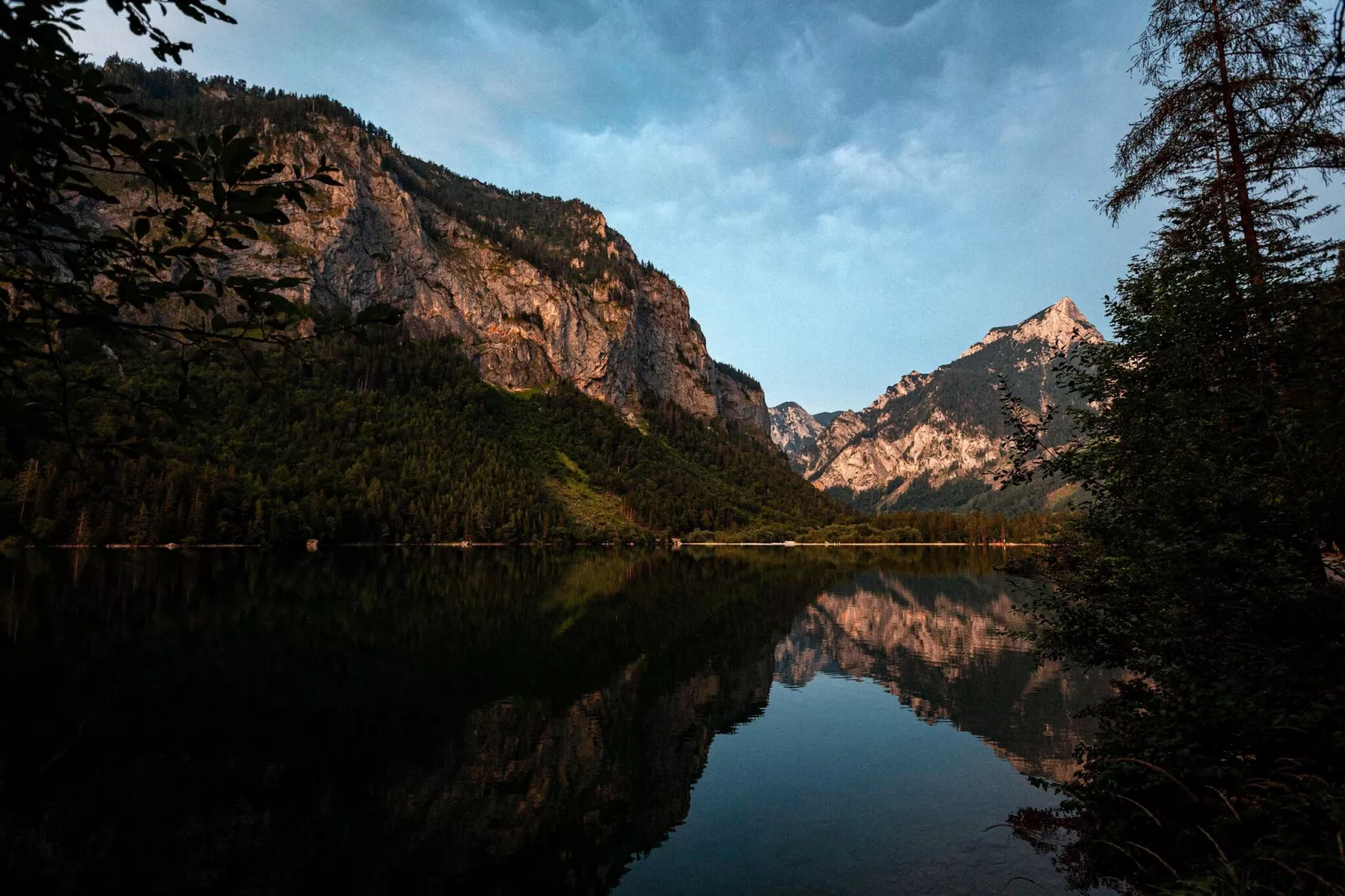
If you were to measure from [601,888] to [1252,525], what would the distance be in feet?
49.2

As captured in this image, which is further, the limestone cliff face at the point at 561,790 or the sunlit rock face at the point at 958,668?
the sunlit rock face at the point at 958,668

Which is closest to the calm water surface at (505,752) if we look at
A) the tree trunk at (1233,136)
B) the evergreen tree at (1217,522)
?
the evergreen tree at (1217,522)

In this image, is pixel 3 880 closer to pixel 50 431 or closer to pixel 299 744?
pixel 299 744

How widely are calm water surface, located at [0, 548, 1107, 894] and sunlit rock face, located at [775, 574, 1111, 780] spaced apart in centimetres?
25

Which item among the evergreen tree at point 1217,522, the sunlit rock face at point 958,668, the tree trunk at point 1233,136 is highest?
the tree trunk at point 1233,136

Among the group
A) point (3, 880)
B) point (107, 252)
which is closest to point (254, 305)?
point (107, 252)

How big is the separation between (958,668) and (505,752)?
89.6 feet

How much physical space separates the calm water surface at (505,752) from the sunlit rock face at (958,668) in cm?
25

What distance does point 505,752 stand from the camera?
878 inches

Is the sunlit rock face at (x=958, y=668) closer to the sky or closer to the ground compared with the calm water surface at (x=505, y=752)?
closer to the sky

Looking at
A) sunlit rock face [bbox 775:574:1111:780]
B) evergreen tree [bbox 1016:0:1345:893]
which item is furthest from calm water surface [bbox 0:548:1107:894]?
evergreen tree [bbox 1016:0:1345:893]

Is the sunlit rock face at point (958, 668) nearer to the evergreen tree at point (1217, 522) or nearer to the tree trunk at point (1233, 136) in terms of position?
the evergreen tree at point (1217, 522)

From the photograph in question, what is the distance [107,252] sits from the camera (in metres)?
5.00

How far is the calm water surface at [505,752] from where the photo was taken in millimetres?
15289
